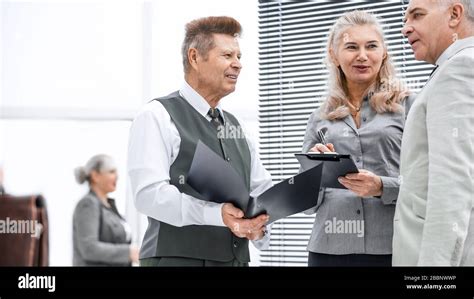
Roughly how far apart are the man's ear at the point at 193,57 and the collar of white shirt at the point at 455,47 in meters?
0.62

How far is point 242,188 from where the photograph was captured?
4.09 ft

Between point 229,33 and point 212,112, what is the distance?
22 centimetres

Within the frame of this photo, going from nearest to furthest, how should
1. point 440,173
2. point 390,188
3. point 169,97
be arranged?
point 440,173
point 390,188
point 169,97

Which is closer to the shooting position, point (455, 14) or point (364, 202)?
point (455, 14)

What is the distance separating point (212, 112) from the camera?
57.1 inches

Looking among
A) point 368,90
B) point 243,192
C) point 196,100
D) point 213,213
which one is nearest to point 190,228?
point 213,213

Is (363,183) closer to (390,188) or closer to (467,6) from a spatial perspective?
(390,188)

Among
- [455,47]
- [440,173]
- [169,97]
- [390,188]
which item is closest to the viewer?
[440,173]

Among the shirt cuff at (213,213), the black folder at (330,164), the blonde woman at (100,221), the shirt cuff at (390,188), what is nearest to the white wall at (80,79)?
the blonde woman at (100,221)

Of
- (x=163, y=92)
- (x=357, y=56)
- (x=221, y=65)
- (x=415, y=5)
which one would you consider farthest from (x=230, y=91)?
(x=415, y=5)

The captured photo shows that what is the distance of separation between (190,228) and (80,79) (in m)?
0.52

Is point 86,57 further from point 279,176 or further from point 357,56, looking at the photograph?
point 357,56

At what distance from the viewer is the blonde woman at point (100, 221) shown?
1.36 metres

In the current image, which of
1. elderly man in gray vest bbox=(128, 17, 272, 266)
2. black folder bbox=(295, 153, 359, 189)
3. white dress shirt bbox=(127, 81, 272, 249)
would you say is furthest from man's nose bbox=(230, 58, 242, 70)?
black folder bbox=(295, 153, 359, 189)
